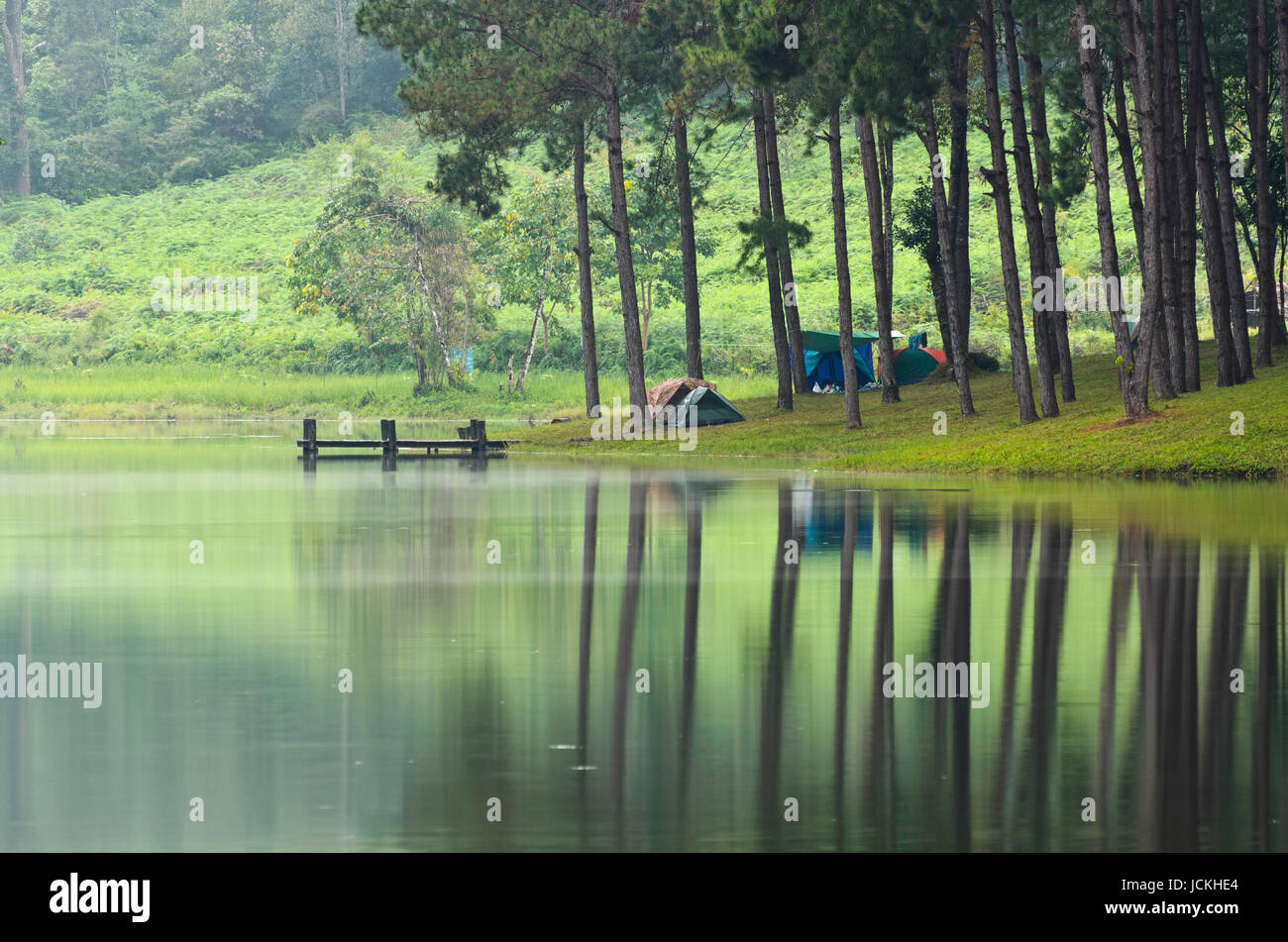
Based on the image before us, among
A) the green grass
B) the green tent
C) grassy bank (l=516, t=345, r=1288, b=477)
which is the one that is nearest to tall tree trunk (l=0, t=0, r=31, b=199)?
the green grass

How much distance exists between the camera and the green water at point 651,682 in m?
8.71

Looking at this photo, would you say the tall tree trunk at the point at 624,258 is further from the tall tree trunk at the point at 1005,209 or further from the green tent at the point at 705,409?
the tall tree trunk at the point at 1005,209

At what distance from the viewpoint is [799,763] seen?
32.1ft

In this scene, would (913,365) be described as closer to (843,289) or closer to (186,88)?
(843,289)

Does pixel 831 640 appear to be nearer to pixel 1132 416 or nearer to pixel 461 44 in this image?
pixel 1132 416

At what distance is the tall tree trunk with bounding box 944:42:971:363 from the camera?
1881 inches

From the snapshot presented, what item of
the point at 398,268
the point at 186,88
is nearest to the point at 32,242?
the point at 186,88

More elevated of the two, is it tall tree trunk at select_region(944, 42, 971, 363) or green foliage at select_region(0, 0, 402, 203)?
green foliage at select_region(0, 0, 402, 203)

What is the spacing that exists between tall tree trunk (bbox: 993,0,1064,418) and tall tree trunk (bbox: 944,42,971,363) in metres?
2.78

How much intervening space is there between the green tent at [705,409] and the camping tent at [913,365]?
282 inches

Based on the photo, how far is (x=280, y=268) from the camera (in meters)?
118

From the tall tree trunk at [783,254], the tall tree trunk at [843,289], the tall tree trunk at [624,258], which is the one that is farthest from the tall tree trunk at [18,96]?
the tall tree trunk at [843,289]

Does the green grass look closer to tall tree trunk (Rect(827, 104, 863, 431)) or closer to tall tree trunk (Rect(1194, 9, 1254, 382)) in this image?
tall tree trunk (Rect(827, 104, 863, 431))
